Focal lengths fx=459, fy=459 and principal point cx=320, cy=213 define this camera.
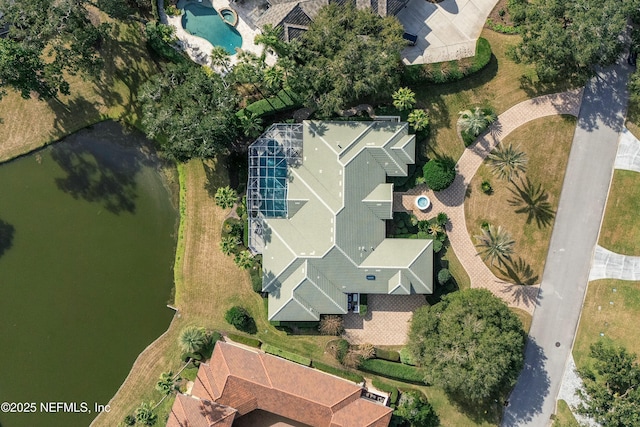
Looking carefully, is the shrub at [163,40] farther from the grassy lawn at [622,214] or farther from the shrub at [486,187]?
the grassy lawn at [622,214]

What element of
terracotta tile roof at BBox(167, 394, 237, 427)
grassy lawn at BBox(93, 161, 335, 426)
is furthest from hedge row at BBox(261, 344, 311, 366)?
terracotta tile roof at BBox(167, 394, 237, 427)

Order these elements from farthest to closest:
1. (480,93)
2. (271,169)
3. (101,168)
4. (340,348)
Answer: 1. (101,168)
2. (480,93)
3. (340,348)
4. (271,169)

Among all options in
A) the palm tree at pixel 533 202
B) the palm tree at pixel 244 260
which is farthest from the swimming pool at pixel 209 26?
the palm tree at pixel 533 202

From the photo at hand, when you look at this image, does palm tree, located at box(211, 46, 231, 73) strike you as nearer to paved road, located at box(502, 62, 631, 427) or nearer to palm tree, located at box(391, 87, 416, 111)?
palm tree, located at box(391, 87, 416, 111)

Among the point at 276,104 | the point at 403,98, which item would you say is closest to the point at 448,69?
the point at 403,98

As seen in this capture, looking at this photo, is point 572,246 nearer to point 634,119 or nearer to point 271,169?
point 634,119

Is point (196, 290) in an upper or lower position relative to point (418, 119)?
lower
